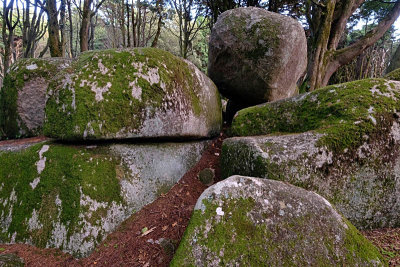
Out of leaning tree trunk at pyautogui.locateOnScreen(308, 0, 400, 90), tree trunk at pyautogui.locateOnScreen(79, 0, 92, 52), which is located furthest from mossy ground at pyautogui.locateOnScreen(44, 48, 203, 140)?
leaning tree trunk at pyautogui.locateOnScreen(308, 0, 400, 90)

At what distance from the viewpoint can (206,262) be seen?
82.9 inches

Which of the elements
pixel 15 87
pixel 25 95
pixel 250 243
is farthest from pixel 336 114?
pixel 15 87

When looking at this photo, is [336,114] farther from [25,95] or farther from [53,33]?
[53,33]

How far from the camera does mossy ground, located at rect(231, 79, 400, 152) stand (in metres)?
3.11

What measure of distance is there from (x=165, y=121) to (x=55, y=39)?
19.9 feet

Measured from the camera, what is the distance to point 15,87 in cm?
455

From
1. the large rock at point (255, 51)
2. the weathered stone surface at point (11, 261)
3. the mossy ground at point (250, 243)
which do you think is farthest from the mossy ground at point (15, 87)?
the mossy ground at point (250, 243)

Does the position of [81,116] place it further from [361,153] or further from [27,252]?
[361,153]

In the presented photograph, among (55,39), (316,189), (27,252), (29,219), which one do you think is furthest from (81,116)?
(55,39)

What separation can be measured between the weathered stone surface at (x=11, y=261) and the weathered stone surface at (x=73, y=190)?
0.27 m

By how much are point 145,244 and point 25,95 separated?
12.5 feet

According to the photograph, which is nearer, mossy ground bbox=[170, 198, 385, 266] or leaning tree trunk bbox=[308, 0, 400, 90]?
mossy ground bbox=[170, 198, 385, 266]

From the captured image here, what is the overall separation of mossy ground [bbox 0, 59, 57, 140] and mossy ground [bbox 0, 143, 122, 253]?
146 centimetres

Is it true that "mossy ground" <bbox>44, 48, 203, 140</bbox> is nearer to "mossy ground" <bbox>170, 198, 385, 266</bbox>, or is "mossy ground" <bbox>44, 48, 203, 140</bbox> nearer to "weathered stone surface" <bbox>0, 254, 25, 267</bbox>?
"weathered stone surface" <bbox>0, 254, 25, 267</bbox>
